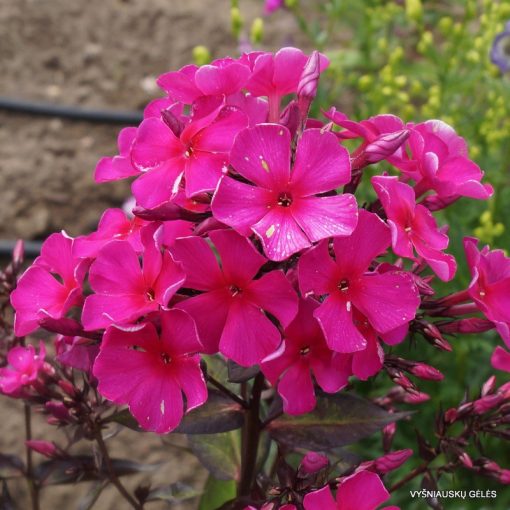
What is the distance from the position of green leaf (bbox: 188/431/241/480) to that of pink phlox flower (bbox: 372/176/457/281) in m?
0.50

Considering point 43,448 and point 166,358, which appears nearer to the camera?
point 166,358

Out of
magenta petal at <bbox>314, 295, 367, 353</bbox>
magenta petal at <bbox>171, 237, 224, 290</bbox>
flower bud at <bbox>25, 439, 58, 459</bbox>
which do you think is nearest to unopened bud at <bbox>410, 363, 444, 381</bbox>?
magenta petal at <bbox>314, 295, 367, 353</bbox>

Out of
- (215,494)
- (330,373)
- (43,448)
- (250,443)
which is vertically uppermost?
(330,373)

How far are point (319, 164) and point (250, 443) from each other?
452mm

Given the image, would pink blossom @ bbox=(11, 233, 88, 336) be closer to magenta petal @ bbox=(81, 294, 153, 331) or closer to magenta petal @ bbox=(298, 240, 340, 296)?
magenta petal @ bbox=(81, 294, 153, 331)

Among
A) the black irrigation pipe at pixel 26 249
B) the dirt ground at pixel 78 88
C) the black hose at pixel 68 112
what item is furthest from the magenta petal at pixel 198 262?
the black hose at pixel 68 112

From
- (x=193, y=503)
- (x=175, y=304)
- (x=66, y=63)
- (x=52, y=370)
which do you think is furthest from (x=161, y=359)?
(x=66, y=63)

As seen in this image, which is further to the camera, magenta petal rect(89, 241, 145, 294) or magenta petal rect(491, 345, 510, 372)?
magenta petal rect(491, 345, 510, 372)

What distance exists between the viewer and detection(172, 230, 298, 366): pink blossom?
29.4 inches

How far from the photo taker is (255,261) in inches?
29.3

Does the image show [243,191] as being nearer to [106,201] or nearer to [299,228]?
[299,228]

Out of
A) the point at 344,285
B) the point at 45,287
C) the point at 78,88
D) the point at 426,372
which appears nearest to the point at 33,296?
the point at 45,287

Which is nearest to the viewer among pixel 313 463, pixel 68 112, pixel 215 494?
pixel 313 463

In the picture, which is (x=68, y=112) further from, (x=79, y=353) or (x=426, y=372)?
(x=426, y=372)
